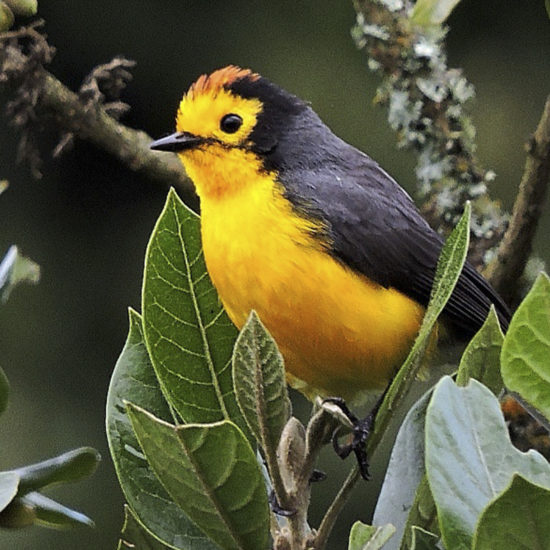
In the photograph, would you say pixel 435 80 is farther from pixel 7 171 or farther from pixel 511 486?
pixel 7 171

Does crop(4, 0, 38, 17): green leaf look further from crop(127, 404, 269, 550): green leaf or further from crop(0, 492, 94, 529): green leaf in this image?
crop(127, 404, 269, 550): green leaf

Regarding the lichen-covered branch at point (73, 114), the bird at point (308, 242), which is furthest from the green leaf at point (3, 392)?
the lichen-covered branch at point (73, 114)

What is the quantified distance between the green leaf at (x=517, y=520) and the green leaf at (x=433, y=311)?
247 mm

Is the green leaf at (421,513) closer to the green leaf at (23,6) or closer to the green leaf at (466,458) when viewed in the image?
the green leaf at (466,458)

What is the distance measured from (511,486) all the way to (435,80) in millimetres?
1609

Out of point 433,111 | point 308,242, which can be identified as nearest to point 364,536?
point 308,242

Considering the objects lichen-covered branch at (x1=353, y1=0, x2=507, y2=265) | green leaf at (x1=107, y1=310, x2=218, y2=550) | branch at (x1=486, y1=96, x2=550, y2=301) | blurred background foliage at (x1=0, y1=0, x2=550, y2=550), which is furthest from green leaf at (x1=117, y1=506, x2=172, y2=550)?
blurred background foliage at (x1=0, y1=0, x2=550, y2=550)

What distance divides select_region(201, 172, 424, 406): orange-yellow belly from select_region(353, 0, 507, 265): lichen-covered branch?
0.49 meters

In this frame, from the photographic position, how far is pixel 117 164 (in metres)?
4.35

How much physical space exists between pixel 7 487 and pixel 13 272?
0.32 meters

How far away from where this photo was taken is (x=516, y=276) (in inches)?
83.7

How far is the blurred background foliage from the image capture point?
152 inches

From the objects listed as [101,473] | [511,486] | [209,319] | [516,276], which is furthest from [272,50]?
[511,486]

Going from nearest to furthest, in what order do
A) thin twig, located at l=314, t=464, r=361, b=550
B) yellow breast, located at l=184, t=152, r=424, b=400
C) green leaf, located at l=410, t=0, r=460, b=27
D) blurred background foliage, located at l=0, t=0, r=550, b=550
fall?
thin twig, located at l=314, t=464, r=361, b=550
green leaf, located at l=410, t=0, r=460, b=27
yellow breast, located at l=184, t=152, r=424, b=400
blurred background foliage, located at l=0, t=0, r=550, b=550
